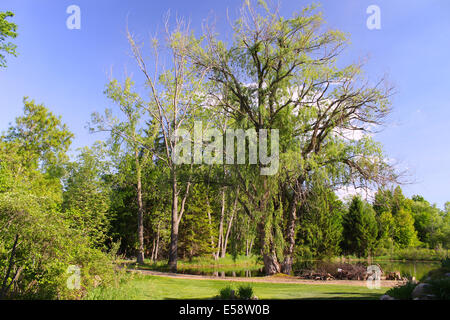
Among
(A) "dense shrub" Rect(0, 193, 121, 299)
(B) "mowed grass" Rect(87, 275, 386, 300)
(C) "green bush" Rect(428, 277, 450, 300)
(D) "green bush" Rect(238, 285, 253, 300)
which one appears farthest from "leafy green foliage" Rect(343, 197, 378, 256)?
(A) "dense shrub" Rect(0, 193, 121, 299)

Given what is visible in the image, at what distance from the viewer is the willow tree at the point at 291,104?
13.9 metres

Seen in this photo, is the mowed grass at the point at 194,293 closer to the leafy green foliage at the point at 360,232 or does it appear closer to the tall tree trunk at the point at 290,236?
the tall tree trunk at the point at 290,236

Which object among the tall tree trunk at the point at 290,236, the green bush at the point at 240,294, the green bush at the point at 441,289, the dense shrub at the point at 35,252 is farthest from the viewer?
the tall tree trunk at the point at 290,236

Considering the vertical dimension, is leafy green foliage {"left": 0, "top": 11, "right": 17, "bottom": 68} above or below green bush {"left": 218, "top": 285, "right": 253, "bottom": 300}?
above

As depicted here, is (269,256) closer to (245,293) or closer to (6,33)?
(245,293)

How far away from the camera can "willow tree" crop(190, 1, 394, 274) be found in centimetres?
1390

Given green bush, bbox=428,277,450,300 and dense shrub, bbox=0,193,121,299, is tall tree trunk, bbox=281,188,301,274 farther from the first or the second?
dense shrub, bbox=0,193,121,299

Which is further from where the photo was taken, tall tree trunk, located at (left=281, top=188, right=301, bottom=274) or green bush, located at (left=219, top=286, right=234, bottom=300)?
tall tree trunk, located at (left=281, top=188, right=301, bottom=274)

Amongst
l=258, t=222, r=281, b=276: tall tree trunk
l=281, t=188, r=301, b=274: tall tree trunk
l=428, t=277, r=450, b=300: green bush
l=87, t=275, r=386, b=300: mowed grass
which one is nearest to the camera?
l=428, t=277, r=450, b=300: green bush

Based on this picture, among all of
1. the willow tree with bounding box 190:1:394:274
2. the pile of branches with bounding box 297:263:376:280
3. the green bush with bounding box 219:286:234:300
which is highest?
the willow tree with bounding box 190:1:394:274

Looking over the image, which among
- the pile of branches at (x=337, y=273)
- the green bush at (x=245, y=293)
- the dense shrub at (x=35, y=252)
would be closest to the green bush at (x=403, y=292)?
the green bush at (x=245, y=293)

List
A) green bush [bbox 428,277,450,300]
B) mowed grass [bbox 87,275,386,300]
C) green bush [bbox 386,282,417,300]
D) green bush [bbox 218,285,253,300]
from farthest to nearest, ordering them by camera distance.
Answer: mowed grass [bbox 87,275,386,300] < green bush [bbox 218,285,253,300] < green bush [bbox 386,282,417,300] < green bush [bbox 428,277,450,300]
